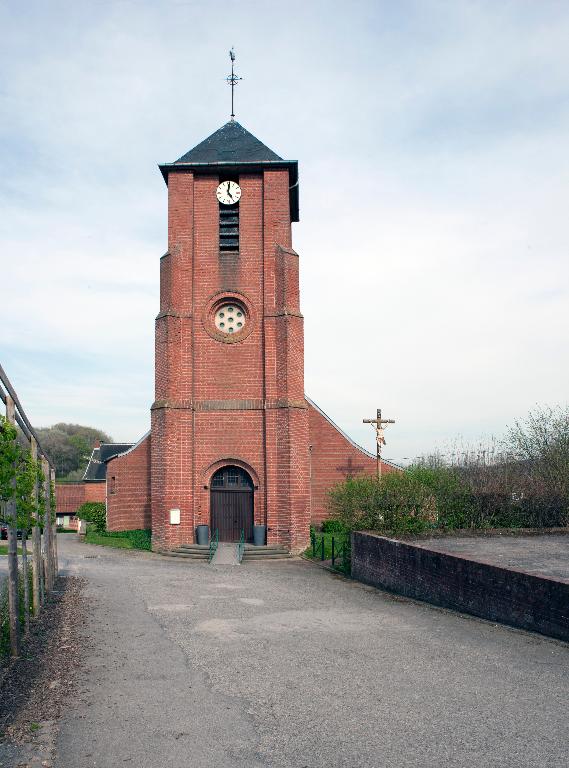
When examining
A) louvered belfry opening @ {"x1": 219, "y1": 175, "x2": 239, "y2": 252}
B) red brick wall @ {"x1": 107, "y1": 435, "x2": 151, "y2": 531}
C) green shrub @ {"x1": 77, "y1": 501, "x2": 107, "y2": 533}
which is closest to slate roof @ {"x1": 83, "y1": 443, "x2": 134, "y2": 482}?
green shrub @ {"x1": 77, "y1": 501, "x2": 107, "y2": 533}

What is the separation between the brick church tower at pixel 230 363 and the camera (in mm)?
22969

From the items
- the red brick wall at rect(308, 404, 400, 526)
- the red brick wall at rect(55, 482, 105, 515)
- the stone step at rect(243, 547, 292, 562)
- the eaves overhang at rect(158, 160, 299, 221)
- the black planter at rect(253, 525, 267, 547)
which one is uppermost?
the eaves overhang at rect(158, 160, 299, 221)

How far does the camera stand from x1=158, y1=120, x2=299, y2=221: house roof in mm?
24516

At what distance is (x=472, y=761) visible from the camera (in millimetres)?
5477

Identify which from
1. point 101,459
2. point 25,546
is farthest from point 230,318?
point 101,459

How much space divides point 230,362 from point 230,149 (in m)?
8.72

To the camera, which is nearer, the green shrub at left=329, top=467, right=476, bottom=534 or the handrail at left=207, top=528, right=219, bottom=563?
the green shrub at left=329, top=467, right=476, bottom=534

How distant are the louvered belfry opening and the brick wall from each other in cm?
1261

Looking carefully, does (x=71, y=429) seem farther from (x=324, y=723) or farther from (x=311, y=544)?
(x=324, y=723)

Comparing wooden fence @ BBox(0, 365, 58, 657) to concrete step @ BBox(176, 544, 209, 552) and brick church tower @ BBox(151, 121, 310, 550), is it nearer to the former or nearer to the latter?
concrete step @ BBox(176, 544, 209, 552)

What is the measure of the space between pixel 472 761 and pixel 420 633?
4849 mm

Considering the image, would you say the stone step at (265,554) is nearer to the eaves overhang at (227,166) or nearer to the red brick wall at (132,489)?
the red brick wall at (132,489)

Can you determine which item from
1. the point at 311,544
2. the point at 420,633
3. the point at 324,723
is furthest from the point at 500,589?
the point at 311,544

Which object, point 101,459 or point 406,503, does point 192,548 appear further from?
point 101,459
